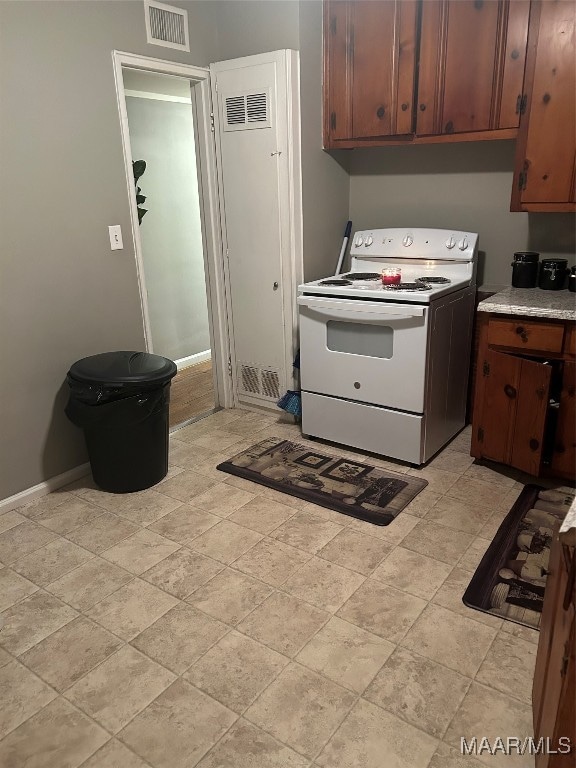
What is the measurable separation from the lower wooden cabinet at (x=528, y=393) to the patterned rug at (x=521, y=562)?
0.51ft

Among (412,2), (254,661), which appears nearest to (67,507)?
(254,661)

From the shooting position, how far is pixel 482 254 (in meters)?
3.24

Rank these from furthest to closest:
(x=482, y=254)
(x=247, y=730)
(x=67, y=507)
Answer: (x=482, y=254) < (x=67, y=507) < (x=247, y=730)

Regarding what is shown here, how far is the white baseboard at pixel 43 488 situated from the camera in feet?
8.69

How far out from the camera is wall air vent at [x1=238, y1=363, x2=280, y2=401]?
11.7 ft

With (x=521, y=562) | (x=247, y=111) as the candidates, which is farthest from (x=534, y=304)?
(x=247, y=111)

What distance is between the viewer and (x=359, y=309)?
9.16ft

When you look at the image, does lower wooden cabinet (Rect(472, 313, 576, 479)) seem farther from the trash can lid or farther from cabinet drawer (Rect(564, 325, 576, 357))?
the trash can lid

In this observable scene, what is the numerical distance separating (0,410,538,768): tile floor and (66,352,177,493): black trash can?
147mm

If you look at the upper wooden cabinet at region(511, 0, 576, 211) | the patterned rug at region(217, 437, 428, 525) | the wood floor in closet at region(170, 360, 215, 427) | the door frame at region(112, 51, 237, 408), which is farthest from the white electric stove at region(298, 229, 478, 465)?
the wood floor in closet at region(170, 360, 215, 427)

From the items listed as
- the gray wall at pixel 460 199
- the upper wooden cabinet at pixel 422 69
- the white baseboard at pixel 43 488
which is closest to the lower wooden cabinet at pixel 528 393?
the gray wall at pixel 460 199

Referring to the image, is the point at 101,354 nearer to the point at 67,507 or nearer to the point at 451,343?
the point at 67,507

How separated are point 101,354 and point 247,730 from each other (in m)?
1.86

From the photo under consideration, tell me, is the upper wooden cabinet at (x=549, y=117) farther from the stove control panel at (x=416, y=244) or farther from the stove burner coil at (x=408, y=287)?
the stove burner coil at (x=408, y=287)
